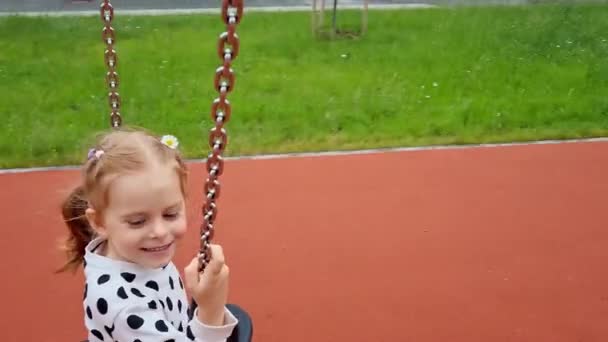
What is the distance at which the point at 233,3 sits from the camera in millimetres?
1155

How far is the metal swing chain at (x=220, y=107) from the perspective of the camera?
1148 millimetres

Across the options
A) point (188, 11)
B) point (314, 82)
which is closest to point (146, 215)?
point (314, 82)

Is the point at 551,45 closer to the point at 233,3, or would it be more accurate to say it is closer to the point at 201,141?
the point at 201,141

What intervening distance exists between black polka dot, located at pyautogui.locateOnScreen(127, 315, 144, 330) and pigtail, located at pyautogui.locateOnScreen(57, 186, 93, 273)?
38 cm

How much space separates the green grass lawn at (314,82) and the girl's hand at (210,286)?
2614 mm

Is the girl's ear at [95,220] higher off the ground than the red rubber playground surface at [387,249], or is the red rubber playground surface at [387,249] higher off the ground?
the girl's ear at [95,220]

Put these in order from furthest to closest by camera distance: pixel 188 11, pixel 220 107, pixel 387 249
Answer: pixel 188 11
pixel 387 249
pixel 220 107

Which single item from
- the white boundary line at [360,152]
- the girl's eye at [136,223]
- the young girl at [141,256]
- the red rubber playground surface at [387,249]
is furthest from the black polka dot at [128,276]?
the white boundary line at [360,152]

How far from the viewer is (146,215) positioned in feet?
4.63

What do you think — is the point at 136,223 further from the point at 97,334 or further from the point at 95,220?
the point at 97,334

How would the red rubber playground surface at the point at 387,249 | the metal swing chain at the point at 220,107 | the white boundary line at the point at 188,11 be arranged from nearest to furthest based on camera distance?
the metal swing chain at the point at 220,107 < the red rubber playground surface at the point at 387,249 < the white boundary line at the point at 188,11

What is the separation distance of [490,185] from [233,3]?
10.9ft

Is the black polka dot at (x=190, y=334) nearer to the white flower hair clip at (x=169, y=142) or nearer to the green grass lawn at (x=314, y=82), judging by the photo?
the white flower hair clip at (x=169, y=142)

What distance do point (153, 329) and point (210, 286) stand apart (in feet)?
0.47
